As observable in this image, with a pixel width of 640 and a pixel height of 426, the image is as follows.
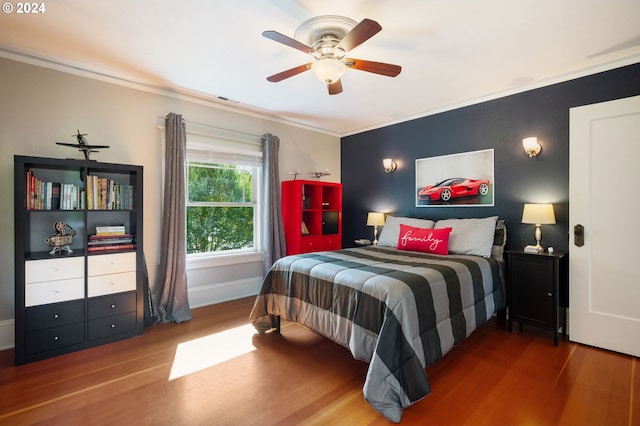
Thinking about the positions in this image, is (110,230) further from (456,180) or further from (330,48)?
(456,180)

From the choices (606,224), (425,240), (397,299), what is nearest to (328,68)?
(397,299)

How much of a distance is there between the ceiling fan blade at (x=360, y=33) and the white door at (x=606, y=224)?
221 cm

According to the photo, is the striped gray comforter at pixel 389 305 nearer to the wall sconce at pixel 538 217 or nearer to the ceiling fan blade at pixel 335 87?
the wall sconce at pixel 538 217

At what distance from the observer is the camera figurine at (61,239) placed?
2.44 meters

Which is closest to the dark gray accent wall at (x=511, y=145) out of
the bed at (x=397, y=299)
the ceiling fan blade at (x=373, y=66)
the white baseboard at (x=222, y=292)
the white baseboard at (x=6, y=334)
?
the bed at (x=397, y=299)

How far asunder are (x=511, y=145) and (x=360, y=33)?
239cm

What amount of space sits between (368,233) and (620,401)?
10.7 ft

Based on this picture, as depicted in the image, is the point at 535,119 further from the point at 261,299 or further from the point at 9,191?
the point at 9,191

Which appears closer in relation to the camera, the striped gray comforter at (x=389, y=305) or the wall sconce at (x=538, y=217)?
the striped gray comforter at (x=389, y=305)

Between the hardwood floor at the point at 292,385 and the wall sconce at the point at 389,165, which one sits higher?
the wall sconce at the point at 389,165

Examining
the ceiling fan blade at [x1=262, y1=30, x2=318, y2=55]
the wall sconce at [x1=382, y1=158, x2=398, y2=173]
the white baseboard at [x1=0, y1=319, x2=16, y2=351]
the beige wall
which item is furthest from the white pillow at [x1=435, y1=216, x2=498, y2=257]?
the white baseboard at [x1=0, y1=319, x2=16, y2=351]

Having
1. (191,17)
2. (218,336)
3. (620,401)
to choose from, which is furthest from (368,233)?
(191,17)

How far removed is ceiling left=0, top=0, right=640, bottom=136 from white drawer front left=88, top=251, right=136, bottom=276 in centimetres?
176

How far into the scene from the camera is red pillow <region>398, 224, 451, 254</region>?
3.09 m
